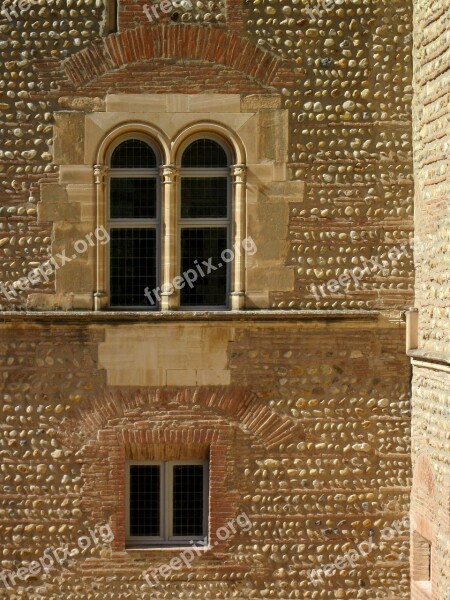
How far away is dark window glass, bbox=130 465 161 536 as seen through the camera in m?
10.1

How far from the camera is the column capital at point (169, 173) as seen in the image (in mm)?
9906

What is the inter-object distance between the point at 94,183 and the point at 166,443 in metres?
2.74

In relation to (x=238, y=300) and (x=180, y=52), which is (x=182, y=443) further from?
(x=180, y=52)

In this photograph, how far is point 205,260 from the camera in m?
10.1

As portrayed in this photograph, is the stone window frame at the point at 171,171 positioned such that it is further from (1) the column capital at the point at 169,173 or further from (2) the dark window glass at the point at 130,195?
(2) the dark window glass at the point at 130,195

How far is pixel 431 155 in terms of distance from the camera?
9.33 meters

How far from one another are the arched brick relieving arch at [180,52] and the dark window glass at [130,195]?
109 cm

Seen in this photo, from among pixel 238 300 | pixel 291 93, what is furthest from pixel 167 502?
pixel 291 93

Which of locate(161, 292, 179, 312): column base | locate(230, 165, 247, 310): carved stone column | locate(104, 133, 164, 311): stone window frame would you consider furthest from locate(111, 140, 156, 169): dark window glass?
locate(161, 292, 179, 312): column base

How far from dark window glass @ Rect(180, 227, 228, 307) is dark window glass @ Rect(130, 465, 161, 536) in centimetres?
179

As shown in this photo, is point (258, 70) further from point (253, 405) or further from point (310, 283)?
point (253, 405)

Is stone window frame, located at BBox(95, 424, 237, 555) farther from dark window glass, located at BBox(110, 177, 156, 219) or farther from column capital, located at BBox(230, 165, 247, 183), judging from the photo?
column capital, located at BBox(230, 165, 247, 183)

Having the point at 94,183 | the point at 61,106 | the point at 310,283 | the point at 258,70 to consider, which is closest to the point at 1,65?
the point at 61,106

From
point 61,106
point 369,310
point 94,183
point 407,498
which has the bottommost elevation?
point 407,498
